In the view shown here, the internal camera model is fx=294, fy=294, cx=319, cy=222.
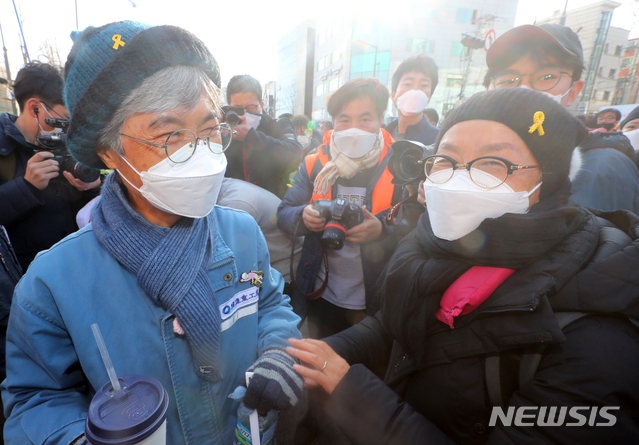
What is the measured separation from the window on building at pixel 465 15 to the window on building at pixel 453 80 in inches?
290

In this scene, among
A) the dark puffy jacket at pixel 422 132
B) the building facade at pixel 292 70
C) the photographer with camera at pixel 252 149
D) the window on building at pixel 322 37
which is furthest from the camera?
the building facade at pixel 292 70

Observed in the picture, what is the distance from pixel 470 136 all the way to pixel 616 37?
52.3m

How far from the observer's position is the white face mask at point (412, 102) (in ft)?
10.8

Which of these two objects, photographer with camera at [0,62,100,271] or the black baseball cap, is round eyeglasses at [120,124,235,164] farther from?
the black baseball cap

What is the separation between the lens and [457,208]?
4.36 feet

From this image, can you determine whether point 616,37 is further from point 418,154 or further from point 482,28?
point 418,154

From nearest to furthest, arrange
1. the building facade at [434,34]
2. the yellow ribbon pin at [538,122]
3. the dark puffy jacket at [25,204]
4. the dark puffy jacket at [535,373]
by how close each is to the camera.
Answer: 1. the dark puffy jacket at [535,373]
2. the yellow ribbon pin at [538,122]
3. the dark puffy jacket at [25,204]
4. the building facade at [434,34]

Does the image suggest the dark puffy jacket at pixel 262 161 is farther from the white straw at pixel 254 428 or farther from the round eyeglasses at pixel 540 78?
the white straw at pixel 254 428

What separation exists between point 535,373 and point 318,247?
1684 millimetres

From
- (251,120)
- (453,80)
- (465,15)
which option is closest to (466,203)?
(251,120)

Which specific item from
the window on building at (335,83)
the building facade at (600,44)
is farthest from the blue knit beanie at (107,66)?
the window on building at (335,83)

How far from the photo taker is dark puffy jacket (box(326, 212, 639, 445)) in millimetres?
901

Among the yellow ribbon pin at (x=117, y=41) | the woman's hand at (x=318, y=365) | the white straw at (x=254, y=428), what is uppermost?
the yellow ribbon pin at (x=117, y=41)

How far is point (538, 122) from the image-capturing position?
1.19 m
